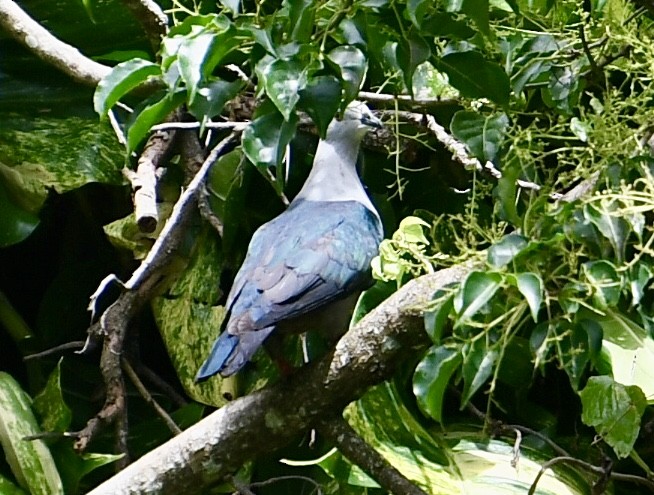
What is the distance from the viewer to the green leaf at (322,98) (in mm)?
744

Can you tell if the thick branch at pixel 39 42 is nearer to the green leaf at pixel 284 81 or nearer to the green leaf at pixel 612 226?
the green leaf at pixel 284 81

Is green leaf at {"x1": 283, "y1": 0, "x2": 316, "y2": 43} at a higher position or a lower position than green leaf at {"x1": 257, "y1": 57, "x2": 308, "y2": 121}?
higher

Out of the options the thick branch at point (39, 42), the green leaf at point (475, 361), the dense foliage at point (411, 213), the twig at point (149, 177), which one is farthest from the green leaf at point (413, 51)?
the thick branch at point (39, 42)

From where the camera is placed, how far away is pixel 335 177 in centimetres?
137

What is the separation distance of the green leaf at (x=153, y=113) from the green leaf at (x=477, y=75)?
0.78 ft

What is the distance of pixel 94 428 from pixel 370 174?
65 centimetres

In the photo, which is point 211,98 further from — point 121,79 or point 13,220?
point 13,220

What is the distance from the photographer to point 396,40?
78cm

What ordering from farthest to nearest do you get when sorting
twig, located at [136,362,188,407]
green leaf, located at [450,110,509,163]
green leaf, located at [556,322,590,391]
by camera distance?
twig, located at [136,362,188,407]
green leaf, located at [450,110,509,163]
green leaf, located at [556,322,590,391]

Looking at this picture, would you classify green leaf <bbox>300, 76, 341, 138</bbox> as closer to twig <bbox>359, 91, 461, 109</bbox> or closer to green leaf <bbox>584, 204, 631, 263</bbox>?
green leaf <bbox>584, 204, 631, 263</bbox>

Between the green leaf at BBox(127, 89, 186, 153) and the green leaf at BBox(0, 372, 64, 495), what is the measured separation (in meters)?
0.58

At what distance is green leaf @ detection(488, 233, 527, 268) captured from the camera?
74cm

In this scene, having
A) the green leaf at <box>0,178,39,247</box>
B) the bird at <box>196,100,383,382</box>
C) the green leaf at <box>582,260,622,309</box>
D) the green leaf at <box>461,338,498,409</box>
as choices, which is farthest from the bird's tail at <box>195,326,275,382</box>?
the green leaf at <box>0,178,39,247</box>

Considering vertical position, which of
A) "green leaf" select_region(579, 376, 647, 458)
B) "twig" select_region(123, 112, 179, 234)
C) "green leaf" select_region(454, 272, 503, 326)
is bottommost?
"green leaf" select_region(579, 376, 647, 458)
